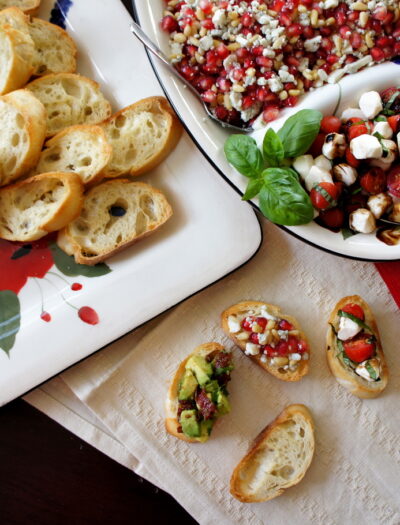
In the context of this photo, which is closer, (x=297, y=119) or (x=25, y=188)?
(x=297, y=119)

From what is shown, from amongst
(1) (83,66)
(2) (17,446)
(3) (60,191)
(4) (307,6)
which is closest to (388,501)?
(2) (17,446)

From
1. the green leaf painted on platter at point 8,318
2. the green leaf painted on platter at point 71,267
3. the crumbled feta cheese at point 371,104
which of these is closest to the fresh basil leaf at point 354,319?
the crumbled feta cheese at point 371,104

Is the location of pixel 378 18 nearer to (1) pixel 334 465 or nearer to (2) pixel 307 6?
(2) pixel 307 6

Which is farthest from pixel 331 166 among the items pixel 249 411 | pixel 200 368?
pixel 249 411

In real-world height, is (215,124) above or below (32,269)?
above

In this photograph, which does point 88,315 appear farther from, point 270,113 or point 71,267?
point 270,113

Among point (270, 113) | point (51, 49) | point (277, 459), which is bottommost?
point (277, 459)

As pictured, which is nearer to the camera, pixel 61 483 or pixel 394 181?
pixel 394 181
